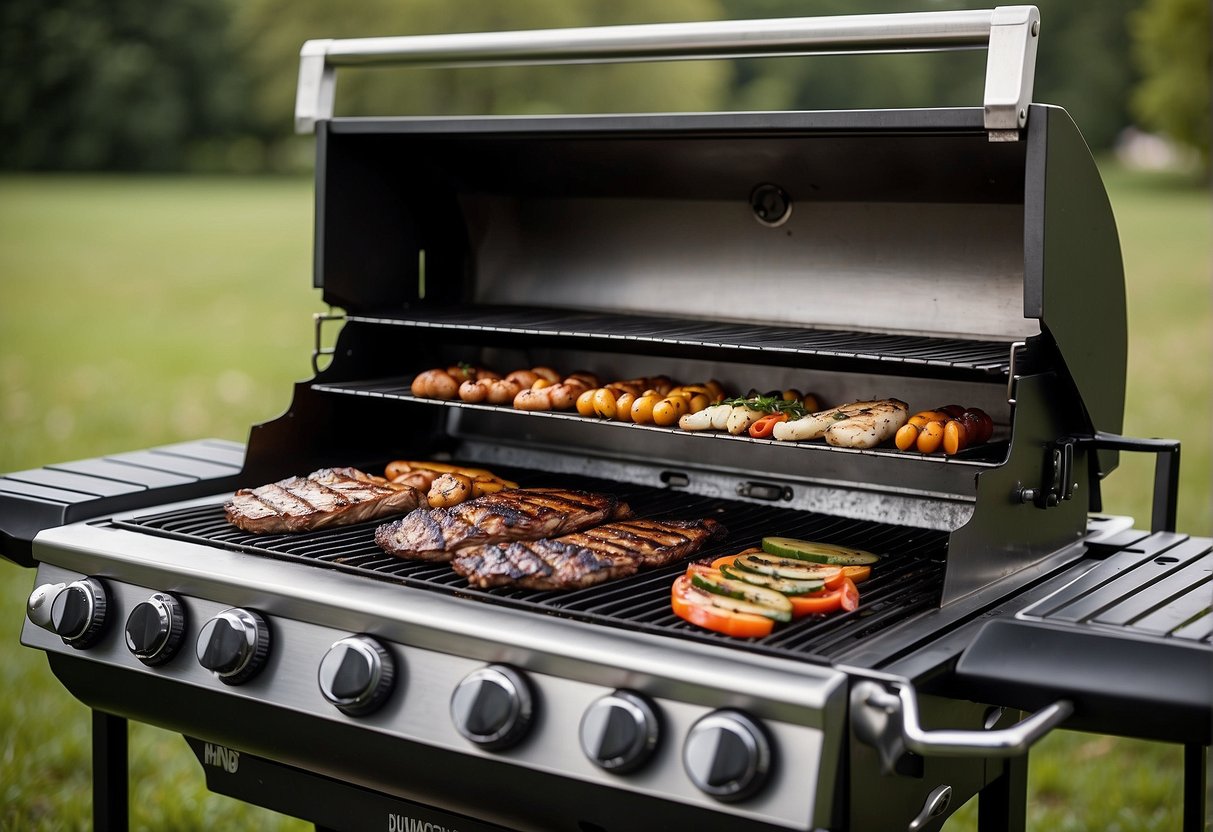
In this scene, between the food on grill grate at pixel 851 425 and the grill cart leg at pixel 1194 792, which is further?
the grill cart leg at pixel 1194 792

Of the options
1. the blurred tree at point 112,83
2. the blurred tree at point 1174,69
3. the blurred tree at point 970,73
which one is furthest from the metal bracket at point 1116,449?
the blurred tree at point 112,83

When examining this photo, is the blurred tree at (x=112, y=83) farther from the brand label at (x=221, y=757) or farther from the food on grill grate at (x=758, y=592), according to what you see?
the food on grill grate at (x=758, y=592)

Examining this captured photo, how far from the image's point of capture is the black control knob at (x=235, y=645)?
7.11 ft

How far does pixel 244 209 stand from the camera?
14.8 meters

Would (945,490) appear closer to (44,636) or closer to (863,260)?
(863,260)

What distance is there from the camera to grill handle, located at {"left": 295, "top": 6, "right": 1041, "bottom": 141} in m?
2.08

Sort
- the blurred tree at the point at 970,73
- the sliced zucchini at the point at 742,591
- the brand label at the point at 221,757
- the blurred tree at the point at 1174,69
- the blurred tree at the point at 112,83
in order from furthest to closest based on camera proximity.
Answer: the blurred tree at the point at 112,83, the blurred tree at the point at 970,73, the blurred tree at the point at 1174,69, the brand label at the point at 221,757, the sliced zucchini at the point at 742,591

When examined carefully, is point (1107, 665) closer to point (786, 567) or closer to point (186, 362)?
point (786, 567)

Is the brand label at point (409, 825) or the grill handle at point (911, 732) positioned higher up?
the grill handle at point (911, 732)

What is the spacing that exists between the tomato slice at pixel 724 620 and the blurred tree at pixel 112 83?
1558 cm

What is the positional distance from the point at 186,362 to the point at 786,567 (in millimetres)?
9727

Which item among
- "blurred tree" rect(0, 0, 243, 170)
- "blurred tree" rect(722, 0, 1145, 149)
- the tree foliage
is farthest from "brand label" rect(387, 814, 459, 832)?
"blurred tree" rect(0, 0, 243, 170)

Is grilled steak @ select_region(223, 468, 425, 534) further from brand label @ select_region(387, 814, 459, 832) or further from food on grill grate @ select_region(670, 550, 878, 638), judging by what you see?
food on grill grate @ select_region(670, 550, 878, 638)

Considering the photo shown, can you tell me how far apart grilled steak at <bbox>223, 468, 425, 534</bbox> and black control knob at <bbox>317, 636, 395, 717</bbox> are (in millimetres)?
534
